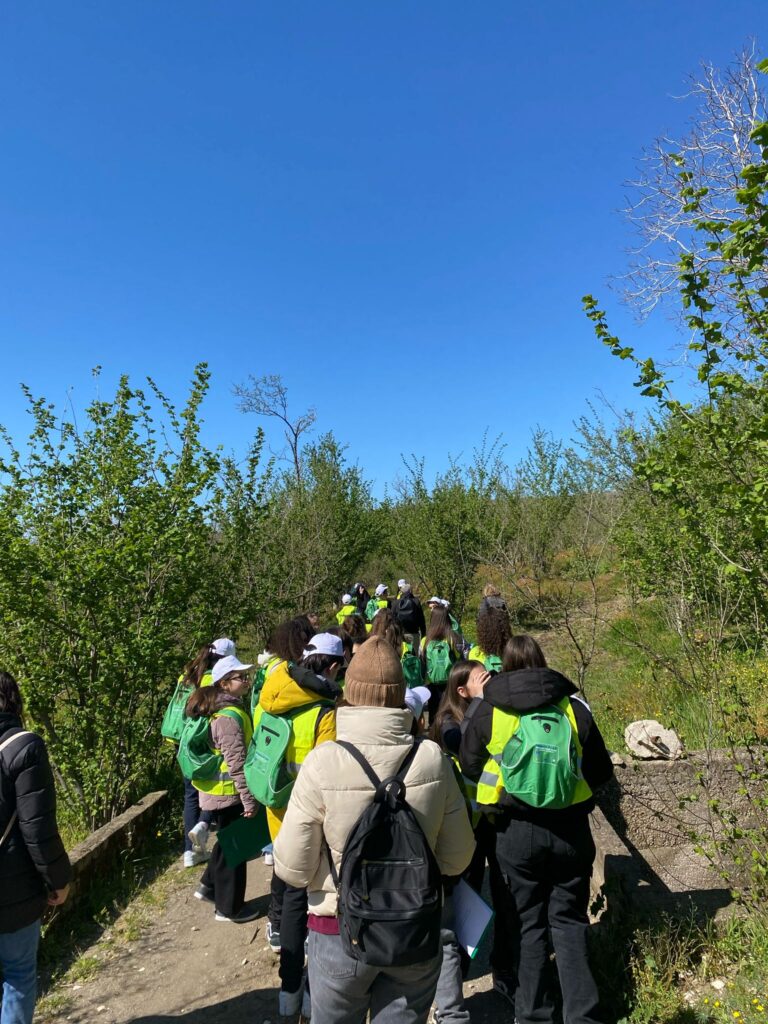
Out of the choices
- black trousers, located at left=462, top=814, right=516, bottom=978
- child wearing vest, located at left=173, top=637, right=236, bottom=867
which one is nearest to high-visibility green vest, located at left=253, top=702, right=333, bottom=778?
black trousers, located at left=462, top=814, right=516, bottom=978

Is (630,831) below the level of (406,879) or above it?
below

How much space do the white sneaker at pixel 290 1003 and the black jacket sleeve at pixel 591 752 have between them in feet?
6.32

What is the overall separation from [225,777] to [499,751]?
2.31 meters

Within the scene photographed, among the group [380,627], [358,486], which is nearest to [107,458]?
[380,627]

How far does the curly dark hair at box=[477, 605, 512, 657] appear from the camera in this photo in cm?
461

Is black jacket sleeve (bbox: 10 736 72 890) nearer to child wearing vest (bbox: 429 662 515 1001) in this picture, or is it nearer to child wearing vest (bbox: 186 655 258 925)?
child wearing vest (bbox: 186 655 258 925)

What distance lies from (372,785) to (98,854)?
384 cm

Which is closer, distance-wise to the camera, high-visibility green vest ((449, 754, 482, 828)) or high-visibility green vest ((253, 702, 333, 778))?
high-visibility green vest ((449, 754, 482, 828))

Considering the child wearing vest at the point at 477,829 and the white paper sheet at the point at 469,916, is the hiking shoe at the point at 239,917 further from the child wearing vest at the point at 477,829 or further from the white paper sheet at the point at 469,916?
the white paper sheet at the point at 469,916

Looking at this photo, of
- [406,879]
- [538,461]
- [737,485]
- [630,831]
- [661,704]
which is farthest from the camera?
[538,461]

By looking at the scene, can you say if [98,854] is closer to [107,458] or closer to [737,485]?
[107,458]

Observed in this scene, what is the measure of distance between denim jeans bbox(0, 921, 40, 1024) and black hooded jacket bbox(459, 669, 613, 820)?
2.08 metres

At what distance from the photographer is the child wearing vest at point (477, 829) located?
10.7ft

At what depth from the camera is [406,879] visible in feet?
6.80
